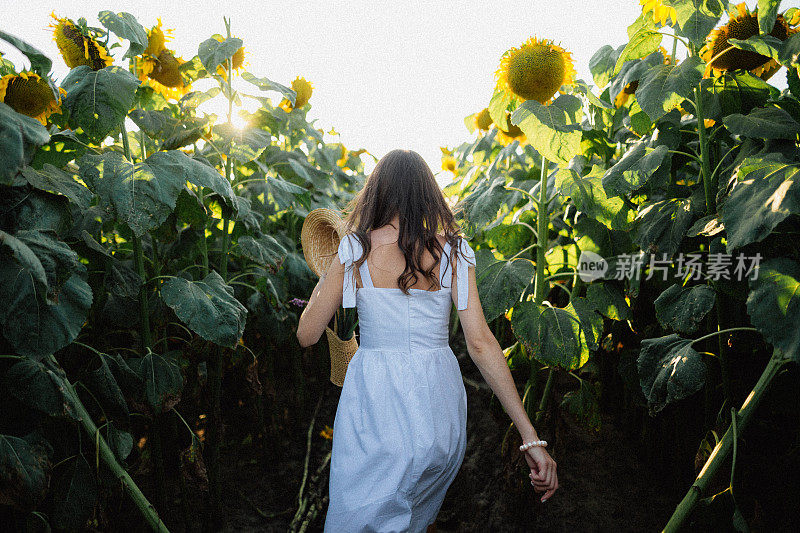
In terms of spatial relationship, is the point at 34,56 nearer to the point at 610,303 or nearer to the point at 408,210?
the point at 408,210

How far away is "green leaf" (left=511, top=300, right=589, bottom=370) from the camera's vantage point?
1.90 m

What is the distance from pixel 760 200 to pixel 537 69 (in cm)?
94

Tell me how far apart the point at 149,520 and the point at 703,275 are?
2.05 metres

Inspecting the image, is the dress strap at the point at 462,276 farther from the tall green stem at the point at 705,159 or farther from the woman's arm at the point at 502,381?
the tall green stem at the point at 705,159

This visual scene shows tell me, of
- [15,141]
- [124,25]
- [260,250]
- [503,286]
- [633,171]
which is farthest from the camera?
[260,250]

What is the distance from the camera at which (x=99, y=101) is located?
63.7 inches

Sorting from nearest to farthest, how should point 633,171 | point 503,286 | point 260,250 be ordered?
point 633,171 → point 503,286 → point 260,250

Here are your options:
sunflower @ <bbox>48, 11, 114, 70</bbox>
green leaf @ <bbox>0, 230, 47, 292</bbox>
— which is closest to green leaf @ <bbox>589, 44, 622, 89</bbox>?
sunflower @ <bbox>48, 11, 114, 70</bbox>

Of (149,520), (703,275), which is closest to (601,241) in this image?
(703,275)

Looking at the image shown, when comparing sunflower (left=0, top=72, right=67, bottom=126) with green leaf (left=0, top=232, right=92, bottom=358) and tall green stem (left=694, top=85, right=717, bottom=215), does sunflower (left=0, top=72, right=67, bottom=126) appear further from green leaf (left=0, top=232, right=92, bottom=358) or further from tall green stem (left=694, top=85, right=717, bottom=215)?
tall green stem (left=694, top=85, right=717, bottom=215)

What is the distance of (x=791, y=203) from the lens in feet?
4.18

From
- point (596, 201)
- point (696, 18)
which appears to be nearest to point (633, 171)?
point (596, 201)

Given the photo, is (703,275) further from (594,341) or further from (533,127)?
(533,127)

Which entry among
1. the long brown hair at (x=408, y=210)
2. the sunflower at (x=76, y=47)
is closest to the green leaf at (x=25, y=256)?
the long brown hair at (x=408, y=210)
